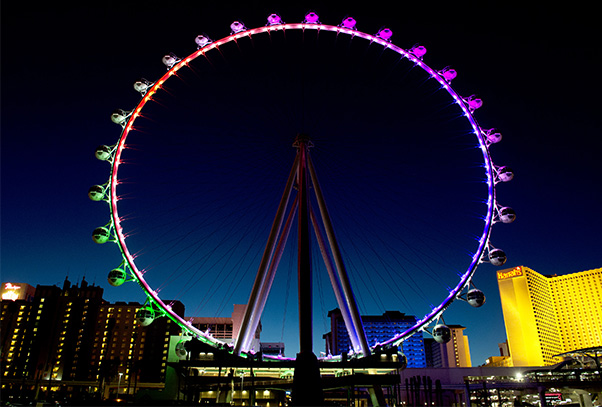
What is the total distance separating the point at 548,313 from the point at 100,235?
600ft

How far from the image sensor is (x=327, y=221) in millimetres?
26953

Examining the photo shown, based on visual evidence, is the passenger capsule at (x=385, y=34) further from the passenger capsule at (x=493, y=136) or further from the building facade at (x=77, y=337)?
the building facade at (x=77, y=337)

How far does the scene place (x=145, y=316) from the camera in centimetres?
2394

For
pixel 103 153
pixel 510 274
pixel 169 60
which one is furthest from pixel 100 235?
pixel 510 274

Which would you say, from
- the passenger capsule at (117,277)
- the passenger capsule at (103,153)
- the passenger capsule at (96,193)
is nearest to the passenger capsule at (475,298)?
the passenger capsule at (117,277)

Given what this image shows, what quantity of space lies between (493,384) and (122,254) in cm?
6576

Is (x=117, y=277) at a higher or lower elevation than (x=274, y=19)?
lower

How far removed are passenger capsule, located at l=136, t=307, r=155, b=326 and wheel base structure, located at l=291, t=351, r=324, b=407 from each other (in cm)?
862

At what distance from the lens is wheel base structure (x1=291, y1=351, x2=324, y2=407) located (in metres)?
19.4

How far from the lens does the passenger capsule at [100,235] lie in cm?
2412

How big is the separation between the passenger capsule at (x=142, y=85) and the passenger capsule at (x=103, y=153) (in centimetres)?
388

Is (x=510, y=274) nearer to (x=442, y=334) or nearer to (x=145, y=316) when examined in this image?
(x=442, y=334)

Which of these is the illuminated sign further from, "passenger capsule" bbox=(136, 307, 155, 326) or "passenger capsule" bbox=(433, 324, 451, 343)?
"passenger capsule" bbox=(433, 324, 451, 343)

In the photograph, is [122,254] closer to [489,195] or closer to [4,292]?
[489,195]
